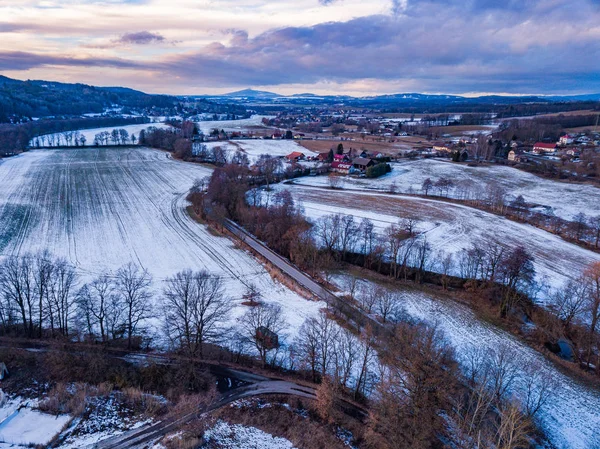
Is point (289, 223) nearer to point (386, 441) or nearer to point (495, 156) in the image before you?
point (386, 441)

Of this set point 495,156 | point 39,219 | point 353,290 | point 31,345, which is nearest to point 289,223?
point 353,290

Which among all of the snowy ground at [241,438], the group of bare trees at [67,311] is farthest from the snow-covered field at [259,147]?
the snowy ground at [241,438]

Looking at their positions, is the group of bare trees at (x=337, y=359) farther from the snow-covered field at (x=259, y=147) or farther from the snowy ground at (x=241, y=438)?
the snow-covered field at (x=259, y=147)

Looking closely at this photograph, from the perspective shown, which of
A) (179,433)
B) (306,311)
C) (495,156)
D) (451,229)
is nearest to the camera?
(179,433)

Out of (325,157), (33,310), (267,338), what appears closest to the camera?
(267,338)

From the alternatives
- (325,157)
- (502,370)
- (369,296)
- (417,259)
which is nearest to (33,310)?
(369,296)

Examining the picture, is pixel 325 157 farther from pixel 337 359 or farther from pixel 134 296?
pixel 337 359

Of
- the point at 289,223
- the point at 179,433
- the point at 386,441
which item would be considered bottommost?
the point at 179,433

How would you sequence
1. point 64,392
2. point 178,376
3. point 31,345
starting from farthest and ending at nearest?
1. point 31,345
2. point 178,376
3. point 64,392
